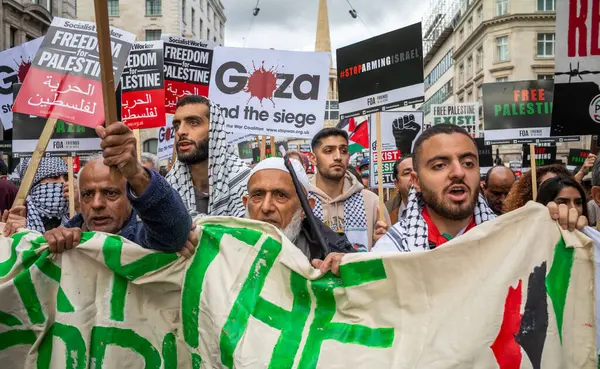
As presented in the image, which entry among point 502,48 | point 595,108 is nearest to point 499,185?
point 595,108

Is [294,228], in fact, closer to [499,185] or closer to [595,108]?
[595,108]

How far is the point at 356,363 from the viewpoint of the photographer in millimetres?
2111

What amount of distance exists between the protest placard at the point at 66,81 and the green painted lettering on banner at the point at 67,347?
1723 millimetres

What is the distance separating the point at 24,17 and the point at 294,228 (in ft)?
98.7

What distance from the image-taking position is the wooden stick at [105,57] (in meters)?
1.83

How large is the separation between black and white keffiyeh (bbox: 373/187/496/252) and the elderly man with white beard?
0.45 metres

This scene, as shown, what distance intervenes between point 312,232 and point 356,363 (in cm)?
84

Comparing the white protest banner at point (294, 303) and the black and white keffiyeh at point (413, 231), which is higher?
the black and white keffiyeh at point (413, 231)

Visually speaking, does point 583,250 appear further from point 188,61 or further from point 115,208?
point 188,61

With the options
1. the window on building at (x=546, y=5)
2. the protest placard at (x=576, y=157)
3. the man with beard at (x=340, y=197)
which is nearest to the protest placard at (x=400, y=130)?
the protest placard at (x=576, y=157)

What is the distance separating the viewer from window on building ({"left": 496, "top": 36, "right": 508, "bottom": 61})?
47062 millimetres

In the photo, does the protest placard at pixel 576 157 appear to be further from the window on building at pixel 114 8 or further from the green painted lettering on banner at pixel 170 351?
the window on building at pixel 114 8

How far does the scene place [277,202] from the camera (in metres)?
2.93

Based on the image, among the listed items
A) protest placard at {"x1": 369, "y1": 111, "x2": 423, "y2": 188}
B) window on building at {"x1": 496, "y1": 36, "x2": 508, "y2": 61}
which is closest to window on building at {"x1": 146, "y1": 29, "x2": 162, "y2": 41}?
window on building at {"x1": 496, "y1": 36, "x2": 508, "y2": 61}
